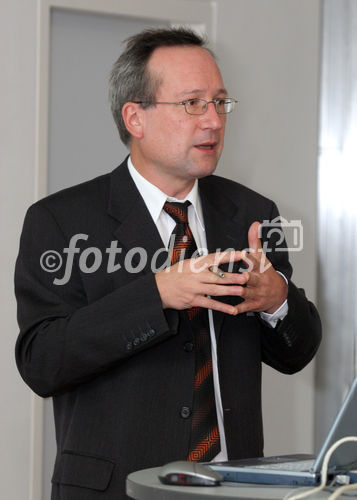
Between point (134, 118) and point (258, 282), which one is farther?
point (134, 118)

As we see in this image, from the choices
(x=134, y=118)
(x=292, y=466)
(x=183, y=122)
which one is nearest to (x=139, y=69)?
(x=134, y=118)

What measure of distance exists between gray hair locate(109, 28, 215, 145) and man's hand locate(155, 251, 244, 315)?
22.5 inches

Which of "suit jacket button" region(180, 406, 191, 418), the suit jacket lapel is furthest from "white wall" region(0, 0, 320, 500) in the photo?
"suit jacket button" region(180, 406, 191, 418)

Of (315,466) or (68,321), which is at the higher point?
(68,321)

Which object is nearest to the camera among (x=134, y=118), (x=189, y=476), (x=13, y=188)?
(x=189, y=476)

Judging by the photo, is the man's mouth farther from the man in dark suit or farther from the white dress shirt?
the white dress shirt

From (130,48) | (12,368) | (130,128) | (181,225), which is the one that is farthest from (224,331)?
(12,368)

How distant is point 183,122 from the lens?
2.27 metres

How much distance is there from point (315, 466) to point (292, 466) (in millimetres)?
131

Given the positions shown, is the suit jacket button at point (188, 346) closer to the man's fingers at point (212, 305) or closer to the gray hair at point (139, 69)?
the man's fingers at point (212, 305)

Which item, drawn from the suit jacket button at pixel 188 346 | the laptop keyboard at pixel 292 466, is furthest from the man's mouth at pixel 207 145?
the laptop keyboard at pixel 292 466

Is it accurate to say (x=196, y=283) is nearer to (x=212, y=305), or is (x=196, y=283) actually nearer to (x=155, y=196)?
(x=212, y=305)

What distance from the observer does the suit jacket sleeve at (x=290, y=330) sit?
7.22ft

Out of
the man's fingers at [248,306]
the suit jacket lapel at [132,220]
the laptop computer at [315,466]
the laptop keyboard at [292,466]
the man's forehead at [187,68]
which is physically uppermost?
the man's forehead at [187,68]
